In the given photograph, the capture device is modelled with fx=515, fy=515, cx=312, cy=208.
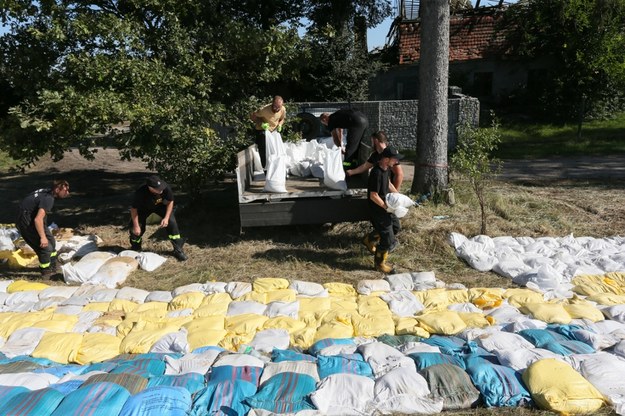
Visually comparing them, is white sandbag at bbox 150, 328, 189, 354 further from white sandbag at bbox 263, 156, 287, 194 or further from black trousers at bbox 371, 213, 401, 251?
white sandbag at bbox 263, 156, 287, 194

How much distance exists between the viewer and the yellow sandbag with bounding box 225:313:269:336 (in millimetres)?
4223

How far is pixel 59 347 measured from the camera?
393 cm

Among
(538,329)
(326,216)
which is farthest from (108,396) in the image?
(326,216)

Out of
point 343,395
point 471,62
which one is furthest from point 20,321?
point 471,62

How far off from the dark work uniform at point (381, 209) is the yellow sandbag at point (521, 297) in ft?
4.42

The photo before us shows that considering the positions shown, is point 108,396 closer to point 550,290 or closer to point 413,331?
point 413,331

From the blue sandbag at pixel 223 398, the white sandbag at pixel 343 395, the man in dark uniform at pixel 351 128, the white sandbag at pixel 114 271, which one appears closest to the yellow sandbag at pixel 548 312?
the white sandbag at pixel 343 395

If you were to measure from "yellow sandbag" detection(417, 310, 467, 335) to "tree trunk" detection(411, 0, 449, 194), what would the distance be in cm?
360

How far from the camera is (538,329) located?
401cm

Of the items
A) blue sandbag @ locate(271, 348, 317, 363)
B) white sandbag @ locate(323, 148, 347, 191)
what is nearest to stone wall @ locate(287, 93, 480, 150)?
white sandbag @ locate(323, 148, 347, 191)

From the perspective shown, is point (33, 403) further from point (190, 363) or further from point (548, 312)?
point (548, 312)

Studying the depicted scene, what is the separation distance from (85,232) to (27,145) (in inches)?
58.5

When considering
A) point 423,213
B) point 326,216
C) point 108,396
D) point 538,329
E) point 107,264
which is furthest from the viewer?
point 423,213

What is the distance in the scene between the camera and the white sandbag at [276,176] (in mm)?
6621
